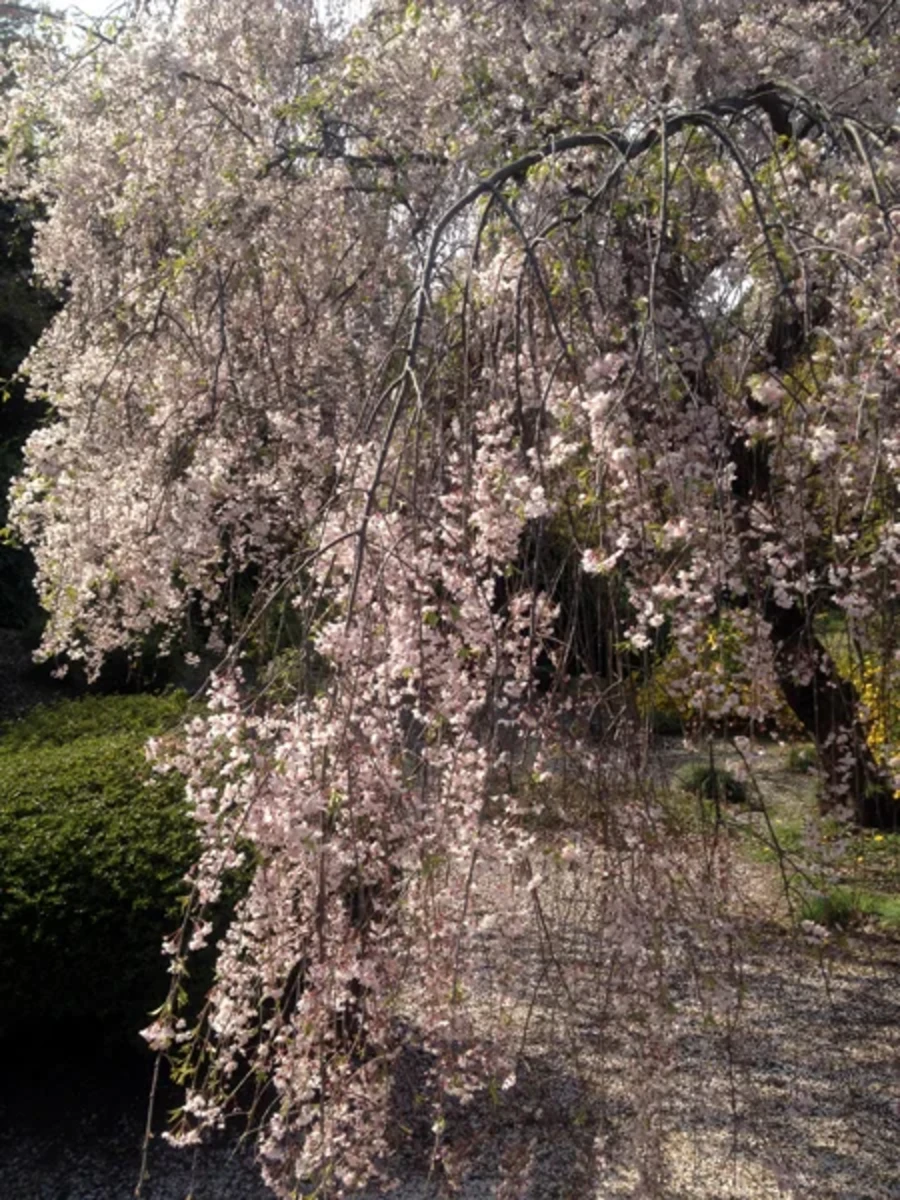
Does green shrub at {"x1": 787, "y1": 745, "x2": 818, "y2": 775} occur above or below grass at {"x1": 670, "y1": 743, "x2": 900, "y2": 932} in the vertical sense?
above

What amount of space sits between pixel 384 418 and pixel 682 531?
1.48m

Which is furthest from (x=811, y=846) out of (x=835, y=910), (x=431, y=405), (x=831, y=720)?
(x=431, y=405)

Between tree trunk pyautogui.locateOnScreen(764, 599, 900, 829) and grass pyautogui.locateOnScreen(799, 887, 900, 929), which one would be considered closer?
tree trunk pyautogui.locateOnScreen(764, 599, 900, 829)

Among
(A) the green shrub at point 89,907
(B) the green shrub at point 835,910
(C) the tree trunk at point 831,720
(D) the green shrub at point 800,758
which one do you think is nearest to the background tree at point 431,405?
(C) the tree trunk at point 831,720

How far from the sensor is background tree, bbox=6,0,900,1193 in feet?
6.83

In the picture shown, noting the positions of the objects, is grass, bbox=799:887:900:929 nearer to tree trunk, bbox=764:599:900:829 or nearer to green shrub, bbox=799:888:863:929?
green shrub, bbox=799:888:863:929

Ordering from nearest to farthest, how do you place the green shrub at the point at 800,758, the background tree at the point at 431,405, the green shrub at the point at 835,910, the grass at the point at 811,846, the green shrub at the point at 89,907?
the background tree at the point at 431,405, the green shrub at the point at 89,907, the grass at the point at 811,846, the green shrub at the point at 835,910, the green shrub at the point at 800,758

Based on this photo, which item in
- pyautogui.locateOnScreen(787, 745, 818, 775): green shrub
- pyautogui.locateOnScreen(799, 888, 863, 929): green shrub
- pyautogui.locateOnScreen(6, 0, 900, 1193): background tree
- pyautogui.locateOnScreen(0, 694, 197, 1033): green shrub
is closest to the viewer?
pyautogui.locateOnScreen(6, 0, 900, 1193): background tree

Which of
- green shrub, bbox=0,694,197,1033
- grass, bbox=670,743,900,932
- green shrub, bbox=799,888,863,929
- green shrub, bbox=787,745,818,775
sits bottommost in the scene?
green shrub, bbox=0,694,197,1033

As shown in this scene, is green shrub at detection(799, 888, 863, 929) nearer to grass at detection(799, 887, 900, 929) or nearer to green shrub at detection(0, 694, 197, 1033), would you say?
grass at detection(799, 887, 900, 929)

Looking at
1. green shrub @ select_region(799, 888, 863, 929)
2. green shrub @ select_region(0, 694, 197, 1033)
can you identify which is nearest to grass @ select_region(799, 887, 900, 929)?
green shrub @ select_region(799, 888, 863, 929)

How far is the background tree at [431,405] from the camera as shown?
208 centimetres

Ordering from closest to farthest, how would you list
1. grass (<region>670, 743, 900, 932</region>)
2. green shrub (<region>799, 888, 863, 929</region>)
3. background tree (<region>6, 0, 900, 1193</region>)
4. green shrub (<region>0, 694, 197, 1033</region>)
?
background tree (<region>6, 0, 900, 1193</region>) < green shrub (<region>0, 694, 197, 1033</region>) < grass (<region>670, 743, 900, 932</region>) < green shrub (<region>799, 888, 863, 929</region>)

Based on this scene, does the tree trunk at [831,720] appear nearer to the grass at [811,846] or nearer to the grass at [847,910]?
the grass at [811,846]
